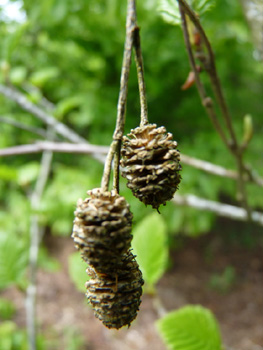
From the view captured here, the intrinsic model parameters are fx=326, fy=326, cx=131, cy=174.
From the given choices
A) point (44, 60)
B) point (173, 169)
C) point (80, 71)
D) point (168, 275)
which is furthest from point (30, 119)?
point (173, 169)

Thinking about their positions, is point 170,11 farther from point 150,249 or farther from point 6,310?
point 6,310

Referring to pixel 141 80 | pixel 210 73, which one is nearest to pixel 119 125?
pixel 141 80

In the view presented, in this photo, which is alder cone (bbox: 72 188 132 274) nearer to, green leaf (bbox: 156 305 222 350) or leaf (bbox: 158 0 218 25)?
leaf (bbox: 158 0 218 25)

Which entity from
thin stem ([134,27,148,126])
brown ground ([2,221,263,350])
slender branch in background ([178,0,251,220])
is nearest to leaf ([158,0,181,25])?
slender branch in background ([178,0,251,220])

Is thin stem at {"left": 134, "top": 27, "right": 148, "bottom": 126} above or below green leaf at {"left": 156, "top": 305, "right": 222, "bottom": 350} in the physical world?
above

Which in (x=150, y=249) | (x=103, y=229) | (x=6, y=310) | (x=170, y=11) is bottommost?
(x=103, y=229)
